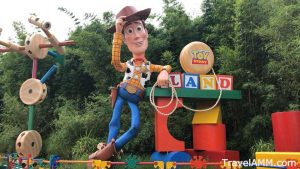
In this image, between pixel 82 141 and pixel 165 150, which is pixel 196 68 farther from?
pixel 82 141

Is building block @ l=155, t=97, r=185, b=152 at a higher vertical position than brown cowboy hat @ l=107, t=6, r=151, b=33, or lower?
lower

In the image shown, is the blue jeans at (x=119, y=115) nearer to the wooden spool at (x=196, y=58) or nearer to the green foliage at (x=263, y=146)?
the wooden spool at (x=196, y=58)

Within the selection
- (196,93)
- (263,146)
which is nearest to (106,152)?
(196,93)

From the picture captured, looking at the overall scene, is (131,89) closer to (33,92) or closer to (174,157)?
(174,157)

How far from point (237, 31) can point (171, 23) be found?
2.37 metres

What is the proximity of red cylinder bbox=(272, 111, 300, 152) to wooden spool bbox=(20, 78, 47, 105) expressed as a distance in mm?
4069

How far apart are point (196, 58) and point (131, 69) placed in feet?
Result: 4.15

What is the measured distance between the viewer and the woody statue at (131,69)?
6.67 meters

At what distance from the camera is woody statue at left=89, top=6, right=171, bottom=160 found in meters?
6.67

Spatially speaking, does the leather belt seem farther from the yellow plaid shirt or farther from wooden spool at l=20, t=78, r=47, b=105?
wooden spool at l=20, t=78, r=47, b=105

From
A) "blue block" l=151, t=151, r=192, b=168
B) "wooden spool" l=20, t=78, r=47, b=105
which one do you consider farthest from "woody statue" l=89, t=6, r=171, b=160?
"wooden spool" l=20, t=78, r=47, b=105

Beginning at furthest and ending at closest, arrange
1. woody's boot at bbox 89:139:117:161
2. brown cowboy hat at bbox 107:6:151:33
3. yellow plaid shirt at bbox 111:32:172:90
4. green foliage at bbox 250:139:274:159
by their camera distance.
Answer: brown cowboy hat at bbox 107:6:151:33 < green foliage at bbox 250:139:274:159 < yellow plaid shirt at bbox 111:32:172:90 < woody's boot at bbox 89:139:117:161

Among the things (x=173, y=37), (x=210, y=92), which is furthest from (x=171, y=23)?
(x=210, y=92)

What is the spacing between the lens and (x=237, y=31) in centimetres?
768
